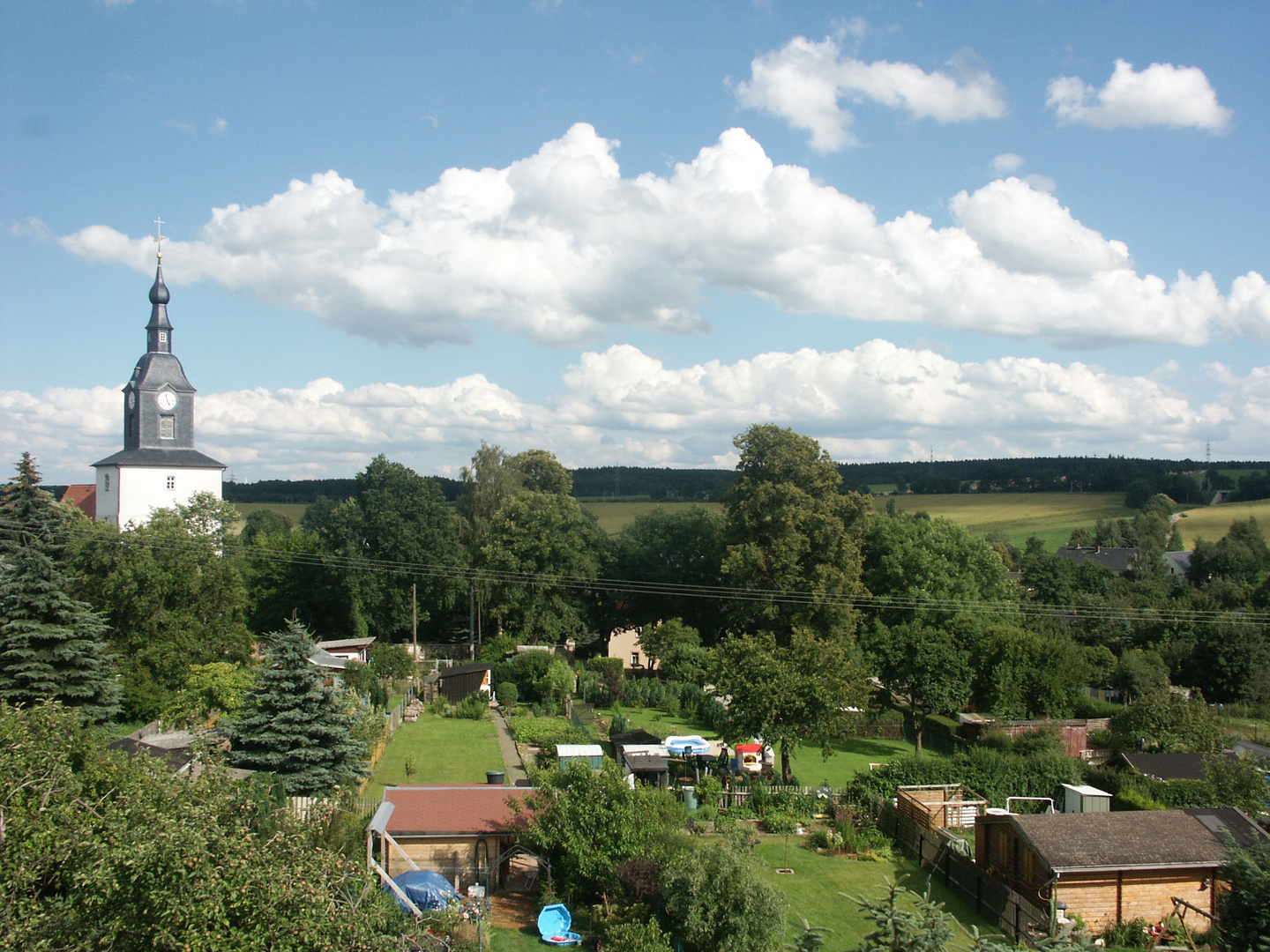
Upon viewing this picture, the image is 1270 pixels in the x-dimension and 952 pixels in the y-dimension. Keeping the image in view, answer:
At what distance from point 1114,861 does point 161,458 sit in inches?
2240

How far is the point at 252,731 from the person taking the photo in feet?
74.1

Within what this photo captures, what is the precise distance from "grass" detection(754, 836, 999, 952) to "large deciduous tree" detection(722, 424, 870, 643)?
19.0m

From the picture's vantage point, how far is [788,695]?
83.0 ft

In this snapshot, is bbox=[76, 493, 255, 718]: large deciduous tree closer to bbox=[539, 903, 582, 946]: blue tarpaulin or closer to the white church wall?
the white church wall

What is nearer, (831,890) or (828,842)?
(831,890)

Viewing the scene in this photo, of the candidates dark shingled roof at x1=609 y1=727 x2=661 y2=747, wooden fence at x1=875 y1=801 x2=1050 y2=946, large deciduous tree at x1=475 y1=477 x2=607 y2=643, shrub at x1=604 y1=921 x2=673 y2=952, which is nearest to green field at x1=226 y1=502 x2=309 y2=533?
large deciduous tree at x1=475 y1=477 x2=607 y2=643

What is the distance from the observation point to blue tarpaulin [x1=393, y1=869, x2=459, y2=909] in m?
15.9

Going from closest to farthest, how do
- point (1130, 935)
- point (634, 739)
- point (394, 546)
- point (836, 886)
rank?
point (1130, 935) < point (836, 886) < point (634, 739) < point (394, 546)

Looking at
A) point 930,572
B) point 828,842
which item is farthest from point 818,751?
point 930,572

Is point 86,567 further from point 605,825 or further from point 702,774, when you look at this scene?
point 605,825

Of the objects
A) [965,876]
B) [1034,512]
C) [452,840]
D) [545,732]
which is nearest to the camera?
[452,840]

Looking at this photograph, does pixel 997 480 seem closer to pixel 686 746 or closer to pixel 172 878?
pixel 686 746

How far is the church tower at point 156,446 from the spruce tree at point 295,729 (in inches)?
1448

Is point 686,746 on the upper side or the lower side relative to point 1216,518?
lower
